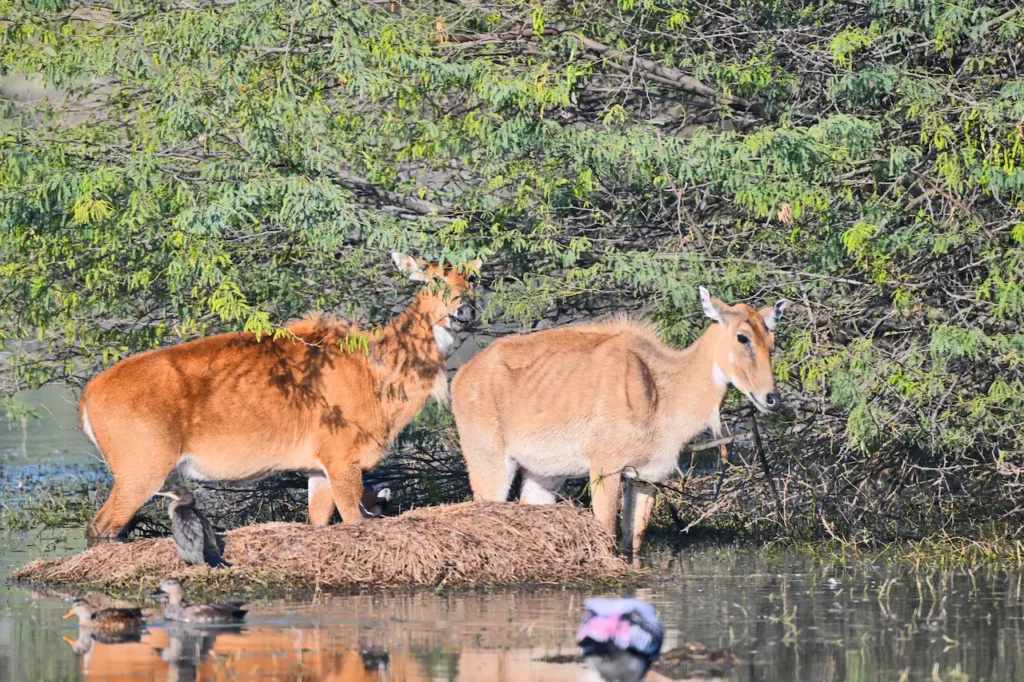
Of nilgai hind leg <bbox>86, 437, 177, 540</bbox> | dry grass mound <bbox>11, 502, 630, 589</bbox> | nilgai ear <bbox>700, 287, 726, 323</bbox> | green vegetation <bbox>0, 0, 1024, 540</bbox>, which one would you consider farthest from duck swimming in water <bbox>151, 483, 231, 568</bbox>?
nilgai ear <bbox>700, 287, 726, 323</bbox>

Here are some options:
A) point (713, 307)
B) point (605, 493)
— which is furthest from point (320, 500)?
point (713, 307)

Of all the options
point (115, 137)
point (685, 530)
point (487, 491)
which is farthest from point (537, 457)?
point (115, 137)

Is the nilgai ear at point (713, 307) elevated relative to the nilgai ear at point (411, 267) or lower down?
lower down

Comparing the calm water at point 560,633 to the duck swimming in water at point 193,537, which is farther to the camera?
the duck swimming in water at point 193,537

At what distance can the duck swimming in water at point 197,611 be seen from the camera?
10523 millimetres

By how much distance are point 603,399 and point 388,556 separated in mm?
2559

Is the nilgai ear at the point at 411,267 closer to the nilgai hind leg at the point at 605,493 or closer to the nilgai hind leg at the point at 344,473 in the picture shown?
the nilgai hind leg at the point at 344,473

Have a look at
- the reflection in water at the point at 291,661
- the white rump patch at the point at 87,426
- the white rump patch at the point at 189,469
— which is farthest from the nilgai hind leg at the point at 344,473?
the reflection in water at the point at 291,661

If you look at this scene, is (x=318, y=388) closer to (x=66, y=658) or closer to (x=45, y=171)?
(x=45, y=171)

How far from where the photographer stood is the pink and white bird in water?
9.31 meters

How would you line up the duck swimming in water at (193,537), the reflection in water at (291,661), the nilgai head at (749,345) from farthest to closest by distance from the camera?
the nilgai head at (749,345)
the duck swimming in water at (193,537)
the reflection in water at (291,661)

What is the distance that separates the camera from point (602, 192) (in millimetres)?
15656

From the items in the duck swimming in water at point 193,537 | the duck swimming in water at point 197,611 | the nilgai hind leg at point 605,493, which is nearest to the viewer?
the duck swimming in water at point 197,611

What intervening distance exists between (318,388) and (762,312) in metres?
3.83
